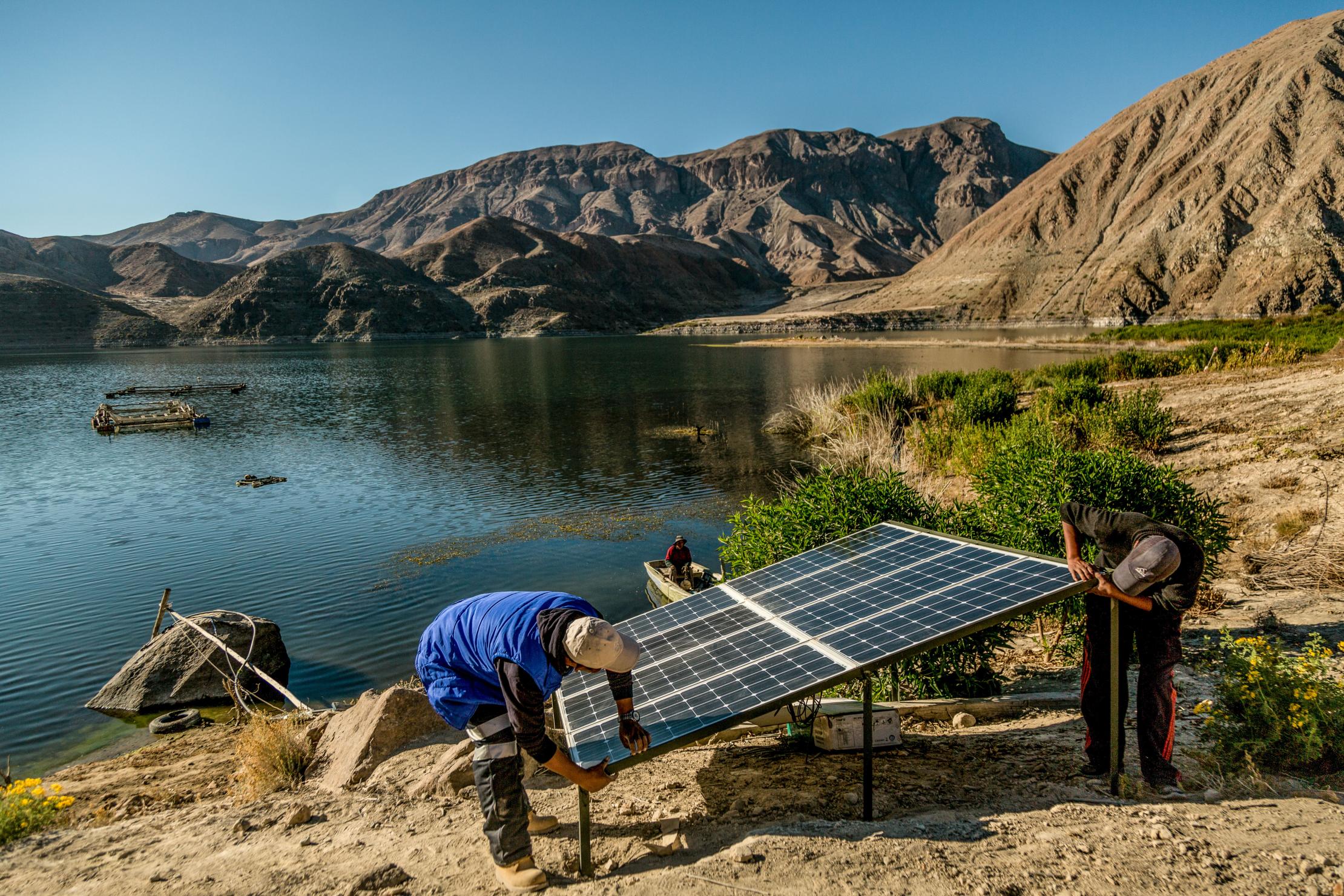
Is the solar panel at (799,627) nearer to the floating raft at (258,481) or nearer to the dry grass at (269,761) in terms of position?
the dry grass at (269,761)

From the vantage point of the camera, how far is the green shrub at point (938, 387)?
3006cm

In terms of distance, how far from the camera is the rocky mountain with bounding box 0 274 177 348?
12962cm

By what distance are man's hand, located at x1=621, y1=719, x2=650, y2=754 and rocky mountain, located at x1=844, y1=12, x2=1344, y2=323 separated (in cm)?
11352

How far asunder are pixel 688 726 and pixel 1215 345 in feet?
120

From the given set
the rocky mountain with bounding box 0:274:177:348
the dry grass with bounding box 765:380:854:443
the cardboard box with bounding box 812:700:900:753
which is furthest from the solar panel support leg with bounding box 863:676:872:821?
the rocky mountain with bounding box 0:274:177:348

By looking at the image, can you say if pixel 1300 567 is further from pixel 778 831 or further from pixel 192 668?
pixel 192 668

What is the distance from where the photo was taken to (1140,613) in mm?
5328

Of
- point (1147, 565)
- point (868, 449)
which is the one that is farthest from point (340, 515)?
point (1147, 565)

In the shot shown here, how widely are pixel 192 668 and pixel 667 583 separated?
769 centimetres

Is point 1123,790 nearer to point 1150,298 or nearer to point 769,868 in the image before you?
point 769,868

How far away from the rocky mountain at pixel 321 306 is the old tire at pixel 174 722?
139m

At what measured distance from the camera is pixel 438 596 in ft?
51.0

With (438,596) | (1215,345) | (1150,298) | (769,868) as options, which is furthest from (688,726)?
(1150,298)

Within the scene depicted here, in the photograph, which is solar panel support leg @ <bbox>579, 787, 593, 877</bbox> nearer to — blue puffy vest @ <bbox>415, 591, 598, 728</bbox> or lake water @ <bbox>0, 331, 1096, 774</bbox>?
blue puffy vest @ <bbox>415, 591, 598, 728</bbox>
